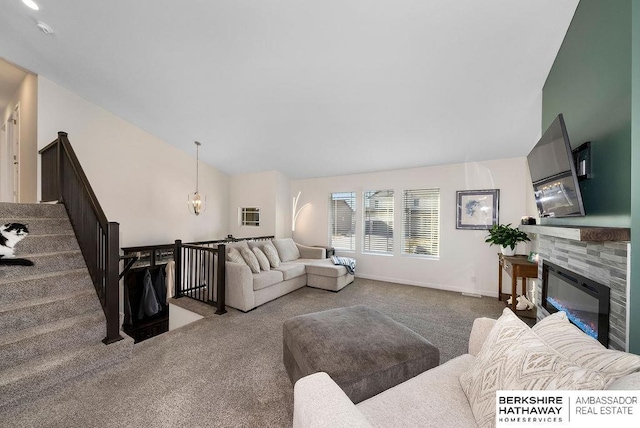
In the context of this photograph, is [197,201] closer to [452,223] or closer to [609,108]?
[452,223]

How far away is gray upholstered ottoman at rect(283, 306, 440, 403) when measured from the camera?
1.42 metres

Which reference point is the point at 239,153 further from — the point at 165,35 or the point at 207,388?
the point at 207,388

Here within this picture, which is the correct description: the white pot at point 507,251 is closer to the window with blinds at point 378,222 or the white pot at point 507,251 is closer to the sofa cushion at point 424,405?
the window with blinds at point 378,222

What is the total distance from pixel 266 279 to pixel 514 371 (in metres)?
3.11

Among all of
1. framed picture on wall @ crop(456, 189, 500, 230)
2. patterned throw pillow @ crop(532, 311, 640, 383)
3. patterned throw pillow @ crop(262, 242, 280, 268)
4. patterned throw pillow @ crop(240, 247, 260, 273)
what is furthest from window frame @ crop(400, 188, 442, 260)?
patterned throw pillow @ crop(532, 311, 640, 383)

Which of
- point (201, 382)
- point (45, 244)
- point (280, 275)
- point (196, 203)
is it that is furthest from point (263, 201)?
point (201, 382)

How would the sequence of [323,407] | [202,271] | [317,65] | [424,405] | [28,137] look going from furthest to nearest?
[202,271] < [28,137] < [317,65] < [424,405] < [323,407]

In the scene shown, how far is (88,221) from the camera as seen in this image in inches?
99.7

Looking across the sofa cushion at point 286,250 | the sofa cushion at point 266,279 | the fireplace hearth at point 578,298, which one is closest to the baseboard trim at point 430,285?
the sofa cushion at point 286,250

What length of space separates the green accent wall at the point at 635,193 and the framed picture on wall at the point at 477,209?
301 cm

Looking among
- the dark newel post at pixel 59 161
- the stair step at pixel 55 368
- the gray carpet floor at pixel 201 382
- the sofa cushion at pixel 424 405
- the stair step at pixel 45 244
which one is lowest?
the gray carpet floor at pixel 201 382

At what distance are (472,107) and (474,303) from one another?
2.81 meters

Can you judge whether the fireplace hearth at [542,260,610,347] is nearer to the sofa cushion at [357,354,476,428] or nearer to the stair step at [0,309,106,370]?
the sofa cushion at [357,354,476,428]

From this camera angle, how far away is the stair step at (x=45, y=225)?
264 centimetres
